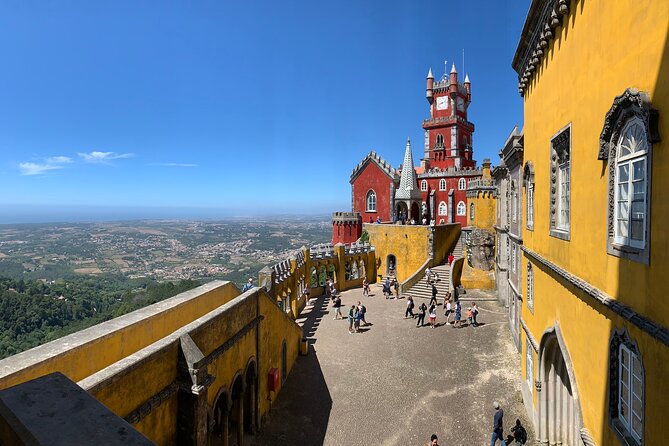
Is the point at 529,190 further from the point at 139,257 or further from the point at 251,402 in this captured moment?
the point at 139,257

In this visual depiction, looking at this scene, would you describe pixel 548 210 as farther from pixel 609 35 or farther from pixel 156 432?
pixel 156 432

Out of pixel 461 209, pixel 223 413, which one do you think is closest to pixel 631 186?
pixel 223 413

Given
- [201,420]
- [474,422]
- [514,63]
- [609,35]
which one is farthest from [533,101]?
[201,420]

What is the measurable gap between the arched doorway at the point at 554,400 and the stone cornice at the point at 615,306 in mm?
2273

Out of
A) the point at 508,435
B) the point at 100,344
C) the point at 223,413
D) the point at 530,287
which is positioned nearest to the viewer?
the point at 100,344

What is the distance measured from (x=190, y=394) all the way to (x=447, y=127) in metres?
37.8

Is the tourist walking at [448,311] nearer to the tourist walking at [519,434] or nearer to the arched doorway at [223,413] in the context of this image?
the tourist walking at [519,434]

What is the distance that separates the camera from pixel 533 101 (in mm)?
9766

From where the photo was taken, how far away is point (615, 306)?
474 cm

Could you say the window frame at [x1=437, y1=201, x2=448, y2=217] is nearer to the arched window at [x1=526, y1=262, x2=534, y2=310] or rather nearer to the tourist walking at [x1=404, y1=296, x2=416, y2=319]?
the tourist walking at [x1=404, y1=296, x2=416, y2=319]

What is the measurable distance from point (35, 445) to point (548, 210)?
886 cm

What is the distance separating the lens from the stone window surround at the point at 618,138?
3.96 meters

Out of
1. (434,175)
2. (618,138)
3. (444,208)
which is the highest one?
(434,175)

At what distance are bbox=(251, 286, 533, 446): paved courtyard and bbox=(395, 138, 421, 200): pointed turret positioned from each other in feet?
55.3
